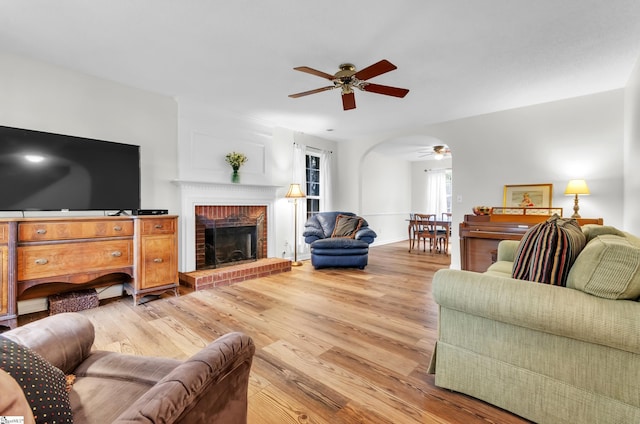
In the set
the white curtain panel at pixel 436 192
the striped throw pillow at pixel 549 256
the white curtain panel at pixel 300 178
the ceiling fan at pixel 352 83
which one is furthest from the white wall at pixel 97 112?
the white curtain panel at pixel 436 192

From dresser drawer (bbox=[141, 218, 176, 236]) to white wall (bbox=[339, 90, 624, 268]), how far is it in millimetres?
4066

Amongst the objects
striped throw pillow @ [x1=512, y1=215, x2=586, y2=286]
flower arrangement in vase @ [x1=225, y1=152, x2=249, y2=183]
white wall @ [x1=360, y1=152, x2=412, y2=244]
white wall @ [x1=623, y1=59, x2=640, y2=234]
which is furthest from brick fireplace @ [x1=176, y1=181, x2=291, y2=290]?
white wall @ [x1=623, y1=59, x2=640, y2=234]

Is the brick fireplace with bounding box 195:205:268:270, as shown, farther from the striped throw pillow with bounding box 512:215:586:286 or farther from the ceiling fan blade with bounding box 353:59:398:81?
the striped throw pillow with bounding box 512:215:586:286

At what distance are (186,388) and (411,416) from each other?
3.96ft

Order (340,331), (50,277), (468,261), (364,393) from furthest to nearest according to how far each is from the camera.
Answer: (468,261) → (50,277) → (340,331) → (364,393)

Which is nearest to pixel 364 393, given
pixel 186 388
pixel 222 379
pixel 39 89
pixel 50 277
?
pixel 222 379

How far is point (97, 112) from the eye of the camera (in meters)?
3.17

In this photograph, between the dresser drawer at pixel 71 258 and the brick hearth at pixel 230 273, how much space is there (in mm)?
780

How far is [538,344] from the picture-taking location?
1322mm

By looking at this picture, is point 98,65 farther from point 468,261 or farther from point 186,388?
point 468,261

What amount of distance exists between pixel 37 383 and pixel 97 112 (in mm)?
3485

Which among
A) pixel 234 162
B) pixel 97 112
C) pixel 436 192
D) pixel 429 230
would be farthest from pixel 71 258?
pixel 436 192

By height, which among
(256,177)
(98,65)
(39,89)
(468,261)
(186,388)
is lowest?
(468,261)

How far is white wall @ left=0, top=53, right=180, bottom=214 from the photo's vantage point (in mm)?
2729
